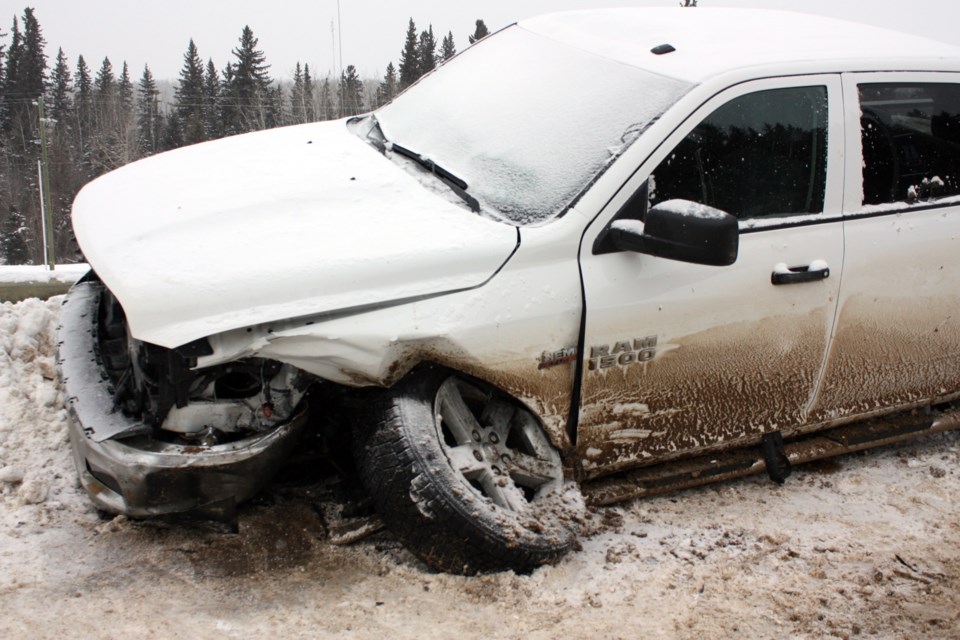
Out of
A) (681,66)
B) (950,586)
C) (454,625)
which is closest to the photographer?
(454,625)

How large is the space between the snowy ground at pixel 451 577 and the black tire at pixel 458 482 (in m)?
0.11

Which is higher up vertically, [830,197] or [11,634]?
[830,197]

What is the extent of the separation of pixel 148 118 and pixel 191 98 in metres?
12.8

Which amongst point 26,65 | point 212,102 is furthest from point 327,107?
point 26,65

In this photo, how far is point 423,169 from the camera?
3420mm

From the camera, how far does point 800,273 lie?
3295 mm

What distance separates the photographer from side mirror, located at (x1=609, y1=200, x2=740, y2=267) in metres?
2.74

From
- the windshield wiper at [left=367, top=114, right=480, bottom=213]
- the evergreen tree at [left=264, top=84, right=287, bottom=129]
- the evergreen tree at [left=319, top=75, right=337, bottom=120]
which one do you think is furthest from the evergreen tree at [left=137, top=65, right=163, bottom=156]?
the windshield wiper at [left=367, top=114, right=480, bottom=213]

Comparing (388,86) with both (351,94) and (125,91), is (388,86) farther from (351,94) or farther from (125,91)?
(125,91)

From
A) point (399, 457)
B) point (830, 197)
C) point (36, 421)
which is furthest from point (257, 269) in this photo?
point (830, 197)

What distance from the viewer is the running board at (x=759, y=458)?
3.42 m

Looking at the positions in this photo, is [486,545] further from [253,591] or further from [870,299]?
[870,299]

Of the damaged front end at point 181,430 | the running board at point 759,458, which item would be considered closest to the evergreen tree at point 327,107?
the running board at point 759,458

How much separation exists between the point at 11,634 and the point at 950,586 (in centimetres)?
299
